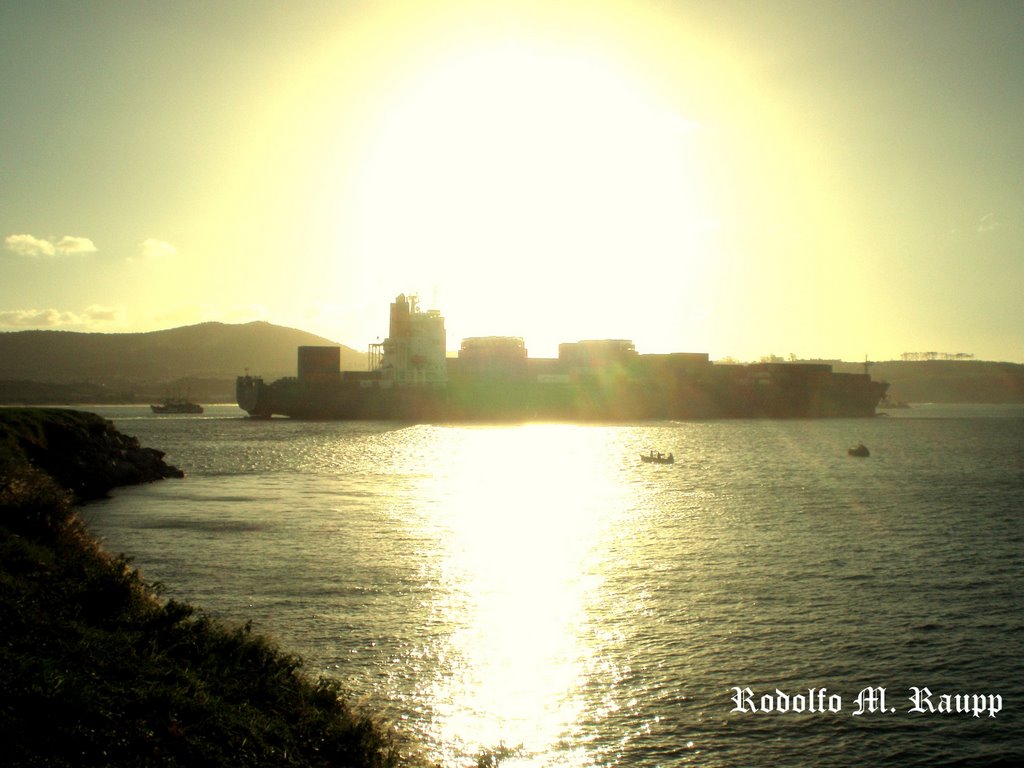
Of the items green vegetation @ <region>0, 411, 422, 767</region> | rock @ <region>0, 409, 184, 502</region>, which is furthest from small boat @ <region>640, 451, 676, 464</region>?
green vegetation @ <region>0, 411, 422, 767</region>

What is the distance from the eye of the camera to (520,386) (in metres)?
104

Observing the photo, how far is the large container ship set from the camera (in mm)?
99938

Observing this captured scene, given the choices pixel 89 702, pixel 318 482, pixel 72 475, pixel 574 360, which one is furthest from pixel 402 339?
pixel 89 702

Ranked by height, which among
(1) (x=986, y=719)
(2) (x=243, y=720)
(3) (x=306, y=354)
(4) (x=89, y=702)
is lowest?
(1) (x=986, y=719)

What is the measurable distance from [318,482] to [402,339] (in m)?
63.4

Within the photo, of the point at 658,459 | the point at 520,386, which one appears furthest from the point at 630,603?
the point at 520,386

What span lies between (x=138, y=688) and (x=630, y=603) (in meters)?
10.0

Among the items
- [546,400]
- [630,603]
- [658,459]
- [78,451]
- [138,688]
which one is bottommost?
[630,603]

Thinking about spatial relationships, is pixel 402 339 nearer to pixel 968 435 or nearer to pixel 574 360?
pixel 574 360

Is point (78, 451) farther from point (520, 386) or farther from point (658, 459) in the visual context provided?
point (520, 386)

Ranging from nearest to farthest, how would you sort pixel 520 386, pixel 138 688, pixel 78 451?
pixel 138 688
pixel 78 451
pixel 520 386

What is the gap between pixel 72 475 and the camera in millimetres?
30484

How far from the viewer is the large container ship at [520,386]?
328 feet

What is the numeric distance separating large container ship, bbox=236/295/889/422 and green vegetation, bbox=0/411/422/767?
87.8 m
